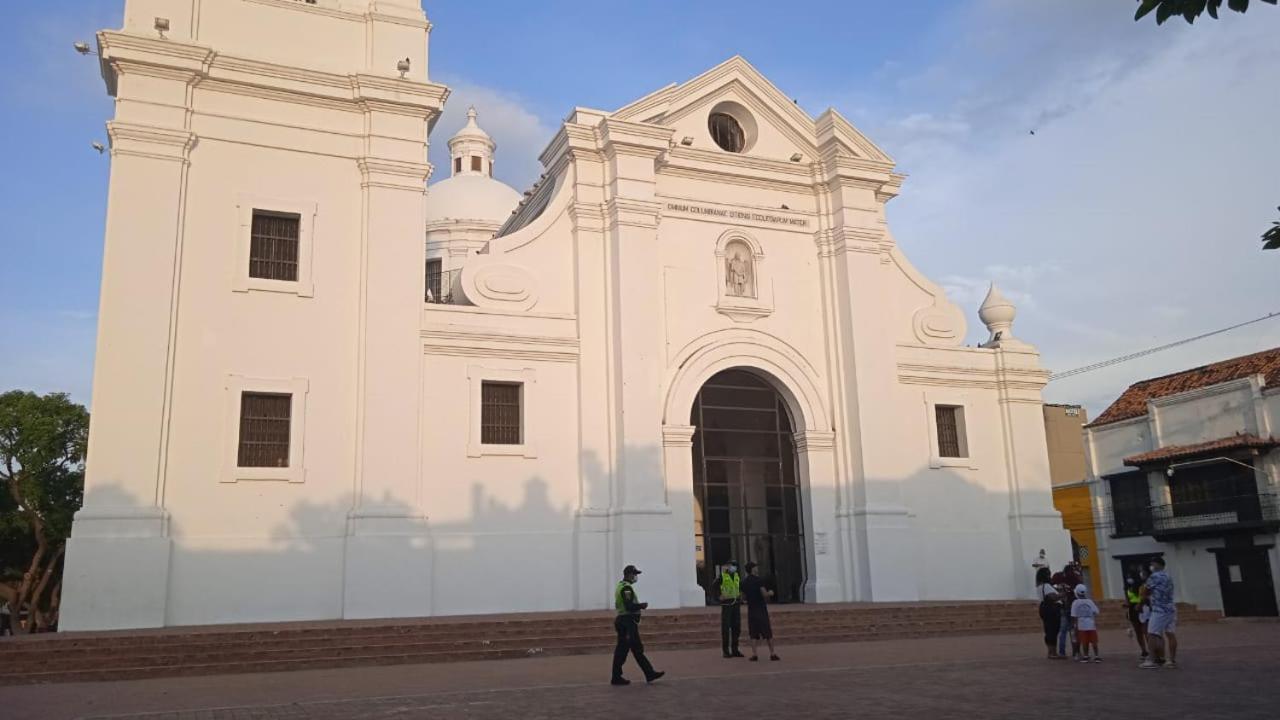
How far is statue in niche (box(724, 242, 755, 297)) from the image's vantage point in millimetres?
22906

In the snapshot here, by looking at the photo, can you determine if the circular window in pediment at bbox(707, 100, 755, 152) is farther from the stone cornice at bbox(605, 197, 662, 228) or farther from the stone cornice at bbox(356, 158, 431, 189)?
the stone cornice at bbox(356, 158, 431, 189)

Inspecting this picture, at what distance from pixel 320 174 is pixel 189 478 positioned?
19.6 feet

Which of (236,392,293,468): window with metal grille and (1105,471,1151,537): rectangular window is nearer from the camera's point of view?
(236,392,293,468): window with metal grille

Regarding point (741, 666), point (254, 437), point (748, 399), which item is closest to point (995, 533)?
point (748, 399)

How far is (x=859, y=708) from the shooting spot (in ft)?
30.1

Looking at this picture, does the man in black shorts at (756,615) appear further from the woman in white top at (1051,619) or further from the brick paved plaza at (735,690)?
the woman in white top at (1051,619)

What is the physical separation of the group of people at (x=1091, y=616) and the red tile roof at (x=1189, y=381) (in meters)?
20.2

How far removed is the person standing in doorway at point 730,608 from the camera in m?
14.6

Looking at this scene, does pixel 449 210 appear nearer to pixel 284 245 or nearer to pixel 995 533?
pixel 284 245

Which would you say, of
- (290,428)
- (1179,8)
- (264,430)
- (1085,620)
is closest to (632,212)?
(290,428)

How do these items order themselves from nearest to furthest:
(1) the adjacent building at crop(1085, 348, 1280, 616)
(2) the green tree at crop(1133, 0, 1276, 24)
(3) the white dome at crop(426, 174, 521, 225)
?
(2) the green tree at crop(1133, 0, 1276, 24) < (1) the adjacent building at crop(1085, 348, 1280, 616) < (3) the white dome at crop(426, 174, 521, 225)

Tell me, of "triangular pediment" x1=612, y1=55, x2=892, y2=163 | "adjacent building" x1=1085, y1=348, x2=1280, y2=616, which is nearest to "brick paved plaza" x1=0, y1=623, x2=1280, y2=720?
"triangular pediment" x1=612, y1=55, x2=892, y2=163

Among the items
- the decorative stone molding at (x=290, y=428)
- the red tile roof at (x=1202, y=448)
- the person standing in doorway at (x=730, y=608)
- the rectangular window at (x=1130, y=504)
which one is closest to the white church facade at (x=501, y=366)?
the decorative stone molding at (x=290, y=428)

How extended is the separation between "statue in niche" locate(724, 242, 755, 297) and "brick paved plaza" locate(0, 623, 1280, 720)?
973 centimetres
